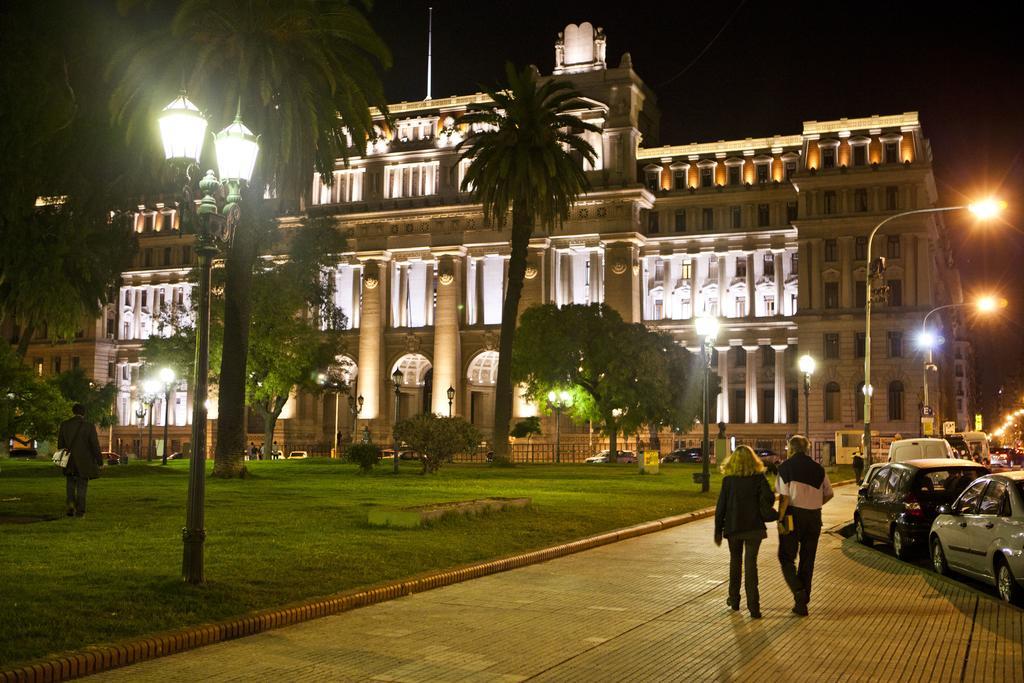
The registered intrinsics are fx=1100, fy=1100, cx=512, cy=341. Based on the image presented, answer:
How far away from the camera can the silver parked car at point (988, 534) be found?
13.6m

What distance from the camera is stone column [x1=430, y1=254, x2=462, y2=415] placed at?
309ft

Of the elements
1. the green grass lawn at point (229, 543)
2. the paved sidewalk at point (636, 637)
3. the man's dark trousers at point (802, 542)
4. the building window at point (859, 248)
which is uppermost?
the building window at point (859, 248)

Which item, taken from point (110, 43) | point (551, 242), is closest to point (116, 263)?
point (110, 43)

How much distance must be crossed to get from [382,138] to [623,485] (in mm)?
69048

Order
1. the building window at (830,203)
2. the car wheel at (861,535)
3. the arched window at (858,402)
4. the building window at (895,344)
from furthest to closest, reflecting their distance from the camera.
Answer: the building window at (830,203) → the arched window at (858,402) → the building window at (895,344) → the car wheel at (861,535)

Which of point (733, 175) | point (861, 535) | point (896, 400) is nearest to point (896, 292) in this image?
point (896, 400)

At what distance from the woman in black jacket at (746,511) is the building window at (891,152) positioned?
8234cm

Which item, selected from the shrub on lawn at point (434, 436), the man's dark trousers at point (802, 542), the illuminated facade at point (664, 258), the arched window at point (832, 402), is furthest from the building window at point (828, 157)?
the man's dark trousers at point (802, 542)

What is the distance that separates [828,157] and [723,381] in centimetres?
2075

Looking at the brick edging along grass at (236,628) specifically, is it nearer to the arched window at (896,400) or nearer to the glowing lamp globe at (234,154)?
the glowing lamp globe at (234,154)

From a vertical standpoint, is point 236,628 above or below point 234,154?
below

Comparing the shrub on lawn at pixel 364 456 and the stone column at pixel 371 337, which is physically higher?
the stone column at pixel 371 337

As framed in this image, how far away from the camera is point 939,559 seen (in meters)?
16.6

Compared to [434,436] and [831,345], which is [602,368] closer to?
[434,436]
